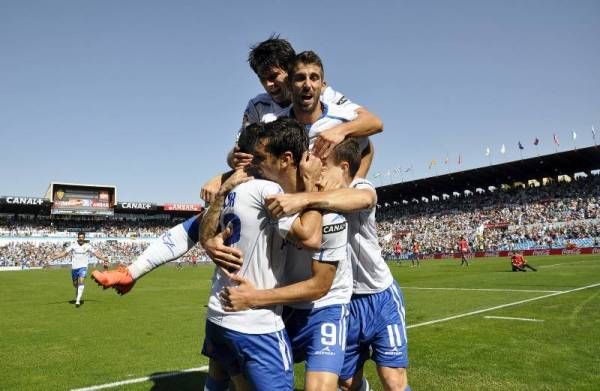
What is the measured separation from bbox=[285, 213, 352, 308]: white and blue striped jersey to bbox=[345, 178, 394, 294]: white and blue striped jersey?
40cm

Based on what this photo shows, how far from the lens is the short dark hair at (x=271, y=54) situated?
4359 mm

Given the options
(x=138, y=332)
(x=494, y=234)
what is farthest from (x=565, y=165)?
(x=138, y=332)

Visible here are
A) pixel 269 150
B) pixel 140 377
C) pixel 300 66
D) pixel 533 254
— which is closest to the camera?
pixel 269 150

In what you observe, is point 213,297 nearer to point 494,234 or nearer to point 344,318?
point 344,318

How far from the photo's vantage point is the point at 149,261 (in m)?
3.62

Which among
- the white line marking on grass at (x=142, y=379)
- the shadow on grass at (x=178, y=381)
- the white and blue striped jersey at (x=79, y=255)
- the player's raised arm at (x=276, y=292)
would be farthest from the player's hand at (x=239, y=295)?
the white and blue striped jersey at (x=79, y=255)

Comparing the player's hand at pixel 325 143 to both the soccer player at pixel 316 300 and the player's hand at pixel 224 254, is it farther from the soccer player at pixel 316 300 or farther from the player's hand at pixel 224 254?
the player's hand at pixel 224 254

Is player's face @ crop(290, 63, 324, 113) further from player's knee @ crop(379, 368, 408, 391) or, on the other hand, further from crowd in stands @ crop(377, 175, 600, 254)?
crowd in stands @ crop(377, 175, 600, 254)

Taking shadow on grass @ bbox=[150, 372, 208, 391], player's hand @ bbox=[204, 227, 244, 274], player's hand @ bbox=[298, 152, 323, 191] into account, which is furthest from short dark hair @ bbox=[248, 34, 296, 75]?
shadow on grass @ bbox=[150, 372, 208, 391]

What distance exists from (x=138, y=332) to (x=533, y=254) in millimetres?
44633

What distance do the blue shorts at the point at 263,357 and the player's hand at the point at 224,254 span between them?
0.40 meters

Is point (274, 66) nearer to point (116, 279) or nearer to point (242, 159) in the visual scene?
point (242, 159)

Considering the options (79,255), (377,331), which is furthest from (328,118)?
(79,255)

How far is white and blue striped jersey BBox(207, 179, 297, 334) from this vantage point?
2996 mm
